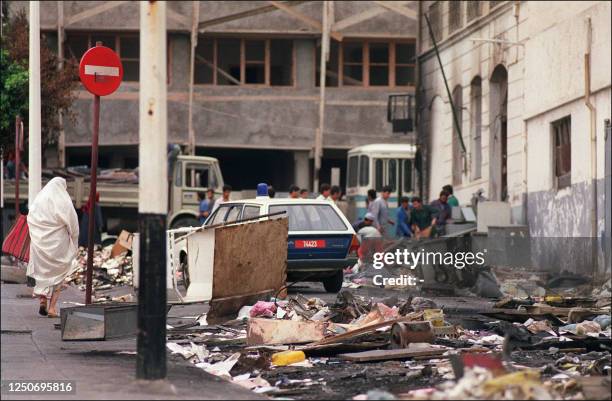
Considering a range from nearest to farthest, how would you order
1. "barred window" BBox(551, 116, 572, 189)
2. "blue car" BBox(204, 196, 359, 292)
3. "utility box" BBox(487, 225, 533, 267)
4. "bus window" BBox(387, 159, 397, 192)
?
"blue car" BBox(204, 196, 359, 292) → "utility box" BBox(487, 225, 533, 267) → "barred window" BBox(551, 116, 572, 189) → "bus window" BBox(387, 159, 397, 192)

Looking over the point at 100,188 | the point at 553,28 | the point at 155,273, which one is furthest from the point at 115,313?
the point at 100,188

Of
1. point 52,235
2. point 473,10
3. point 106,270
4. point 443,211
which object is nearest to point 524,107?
point 443,211

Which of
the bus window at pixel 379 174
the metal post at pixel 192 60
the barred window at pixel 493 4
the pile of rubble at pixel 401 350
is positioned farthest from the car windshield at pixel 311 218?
the metal post at pixel 192 60

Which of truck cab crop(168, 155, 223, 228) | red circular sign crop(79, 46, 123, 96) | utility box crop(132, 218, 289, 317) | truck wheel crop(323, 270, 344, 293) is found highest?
red circular sign crop(79, 46, 123, 96)

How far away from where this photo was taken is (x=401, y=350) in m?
12.6

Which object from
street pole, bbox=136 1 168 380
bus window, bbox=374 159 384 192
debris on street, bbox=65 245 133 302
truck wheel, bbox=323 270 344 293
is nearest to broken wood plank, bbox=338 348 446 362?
street pole, bbox=136 1 168 380

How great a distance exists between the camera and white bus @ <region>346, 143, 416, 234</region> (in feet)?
129

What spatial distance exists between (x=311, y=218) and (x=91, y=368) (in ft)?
35.7

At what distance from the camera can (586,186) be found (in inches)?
1046

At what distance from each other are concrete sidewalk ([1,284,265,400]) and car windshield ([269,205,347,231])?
6.60 m

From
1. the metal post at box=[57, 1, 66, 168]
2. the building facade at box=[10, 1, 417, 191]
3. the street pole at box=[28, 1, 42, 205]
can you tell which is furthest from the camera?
the building facade at box=[10, 1, 417, 191]

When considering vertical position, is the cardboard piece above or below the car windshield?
below

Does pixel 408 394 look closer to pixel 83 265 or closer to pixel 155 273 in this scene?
pixel 155 273

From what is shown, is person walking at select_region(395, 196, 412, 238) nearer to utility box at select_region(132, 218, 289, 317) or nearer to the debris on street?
the debris on street
